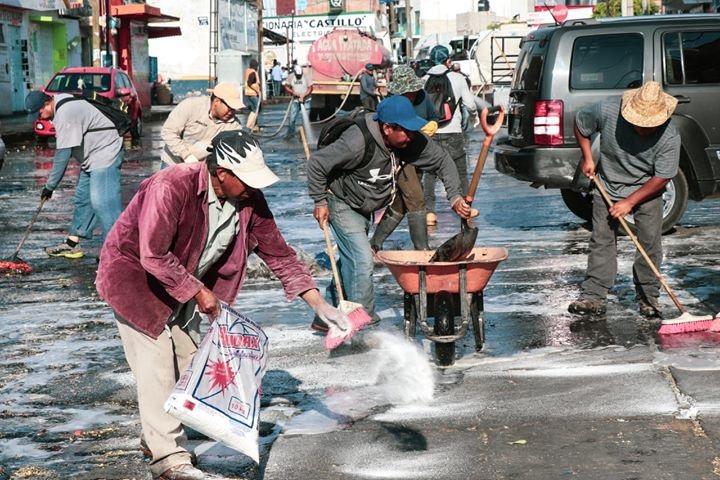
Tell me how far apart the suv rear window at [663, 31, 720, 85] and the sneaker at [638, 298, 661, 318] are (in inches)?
144

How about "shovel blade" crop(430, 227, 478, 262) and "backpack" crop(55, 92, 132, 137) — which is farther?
"backpack" crop(55, 92, 132, 137)

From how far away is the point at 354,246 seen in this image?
7.87m

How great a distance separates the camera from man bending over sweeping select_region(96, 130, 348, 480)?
5059 millimetres

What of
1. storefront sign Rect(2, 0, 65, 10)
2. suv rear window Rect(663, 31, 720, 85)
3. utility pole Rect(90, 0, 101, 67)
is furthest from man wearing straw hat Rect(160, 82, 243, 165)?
utility pole Rect(90, 0, 101, 67)

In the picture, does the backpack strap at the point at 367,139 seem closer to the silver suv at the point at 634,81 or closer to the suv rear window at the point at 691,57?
the silver suv at the point at 634,81

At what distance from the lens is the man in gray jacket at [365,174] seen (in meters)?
7.20

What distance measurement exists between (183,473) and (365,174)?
2.80 meters

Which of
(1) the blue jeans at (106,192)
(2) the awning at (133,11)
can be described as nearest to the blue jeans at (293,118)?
(2) the awning at (133,11)

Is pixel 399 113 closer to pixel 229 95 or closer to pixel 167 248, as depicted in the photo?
pixel 167 248

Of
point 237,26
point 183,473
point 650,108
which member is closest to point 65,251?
point 650,108

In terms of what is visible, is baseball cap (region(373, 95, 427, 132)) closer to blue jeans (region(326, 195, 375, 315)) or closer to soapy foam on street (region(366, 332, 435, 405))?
blue jeans (region(326, 195, 375, 315))

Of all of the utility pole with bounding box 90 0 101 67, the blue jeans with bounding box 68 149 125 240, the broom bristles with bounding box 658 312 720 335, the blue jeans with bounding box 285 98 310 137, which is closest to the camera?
the broom bristles with bounding box 658 312 720 335

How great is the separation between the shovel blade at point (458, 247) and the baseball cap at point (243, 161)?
2.15m

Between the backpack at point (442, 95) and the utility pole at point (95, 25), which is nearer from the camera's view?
the backpack at point (442, 95)
